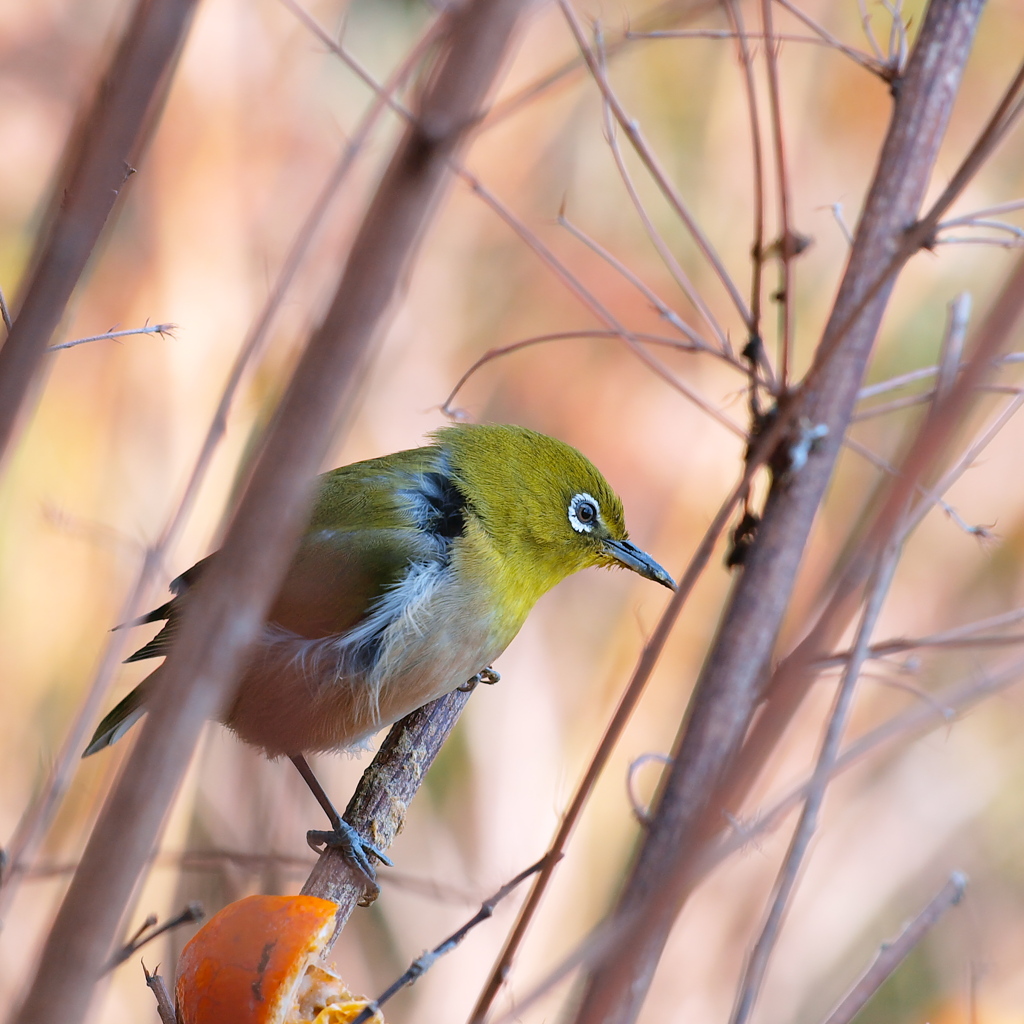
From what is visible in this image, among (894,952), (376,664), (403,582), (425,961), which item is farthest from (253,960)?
(403,582)

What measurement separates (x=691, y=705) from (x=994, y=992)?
3.35 meters

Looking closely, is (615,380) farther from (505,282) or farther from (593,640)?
(593,640)

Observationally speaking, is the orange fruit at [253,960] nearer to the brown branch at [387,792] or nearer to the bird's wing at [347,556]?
the brown branch at [387,792]

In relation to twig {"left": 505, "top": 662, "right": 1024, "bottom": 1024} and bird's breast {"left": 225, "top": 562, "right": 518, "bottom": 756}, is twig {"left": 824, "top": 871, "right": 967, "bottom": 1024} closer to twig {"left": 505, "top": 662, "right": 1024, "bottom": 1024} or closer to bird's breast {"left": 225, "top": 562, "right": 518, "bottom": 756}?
twig {"left": 505, "top": 662, "right": 1024, "bottom": 1024}

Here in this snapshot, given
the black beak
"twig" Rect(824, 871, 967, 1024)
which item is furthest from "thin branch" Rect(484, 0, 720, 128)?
the black beak

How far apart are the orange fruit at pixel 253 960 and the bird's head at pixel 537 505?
153 cm

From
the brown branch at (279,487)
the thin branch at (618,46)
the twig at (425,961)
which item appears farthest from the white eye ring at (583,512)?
the brown branch at (279,487)

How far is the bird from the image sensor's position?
280 centimetres

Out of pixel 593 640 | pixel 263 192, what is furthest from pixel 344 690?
pixel 263 192

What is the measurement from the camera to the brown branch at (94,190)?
76 centimetres

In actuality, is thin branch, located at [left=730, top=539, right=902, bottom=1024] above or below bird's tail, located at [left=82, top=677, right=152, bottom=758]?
below

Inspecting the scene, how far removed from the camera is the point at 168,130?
4.57 meters

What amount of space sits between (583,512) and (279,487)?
262cm

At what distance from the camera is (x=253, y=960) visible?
1508 millimetres
